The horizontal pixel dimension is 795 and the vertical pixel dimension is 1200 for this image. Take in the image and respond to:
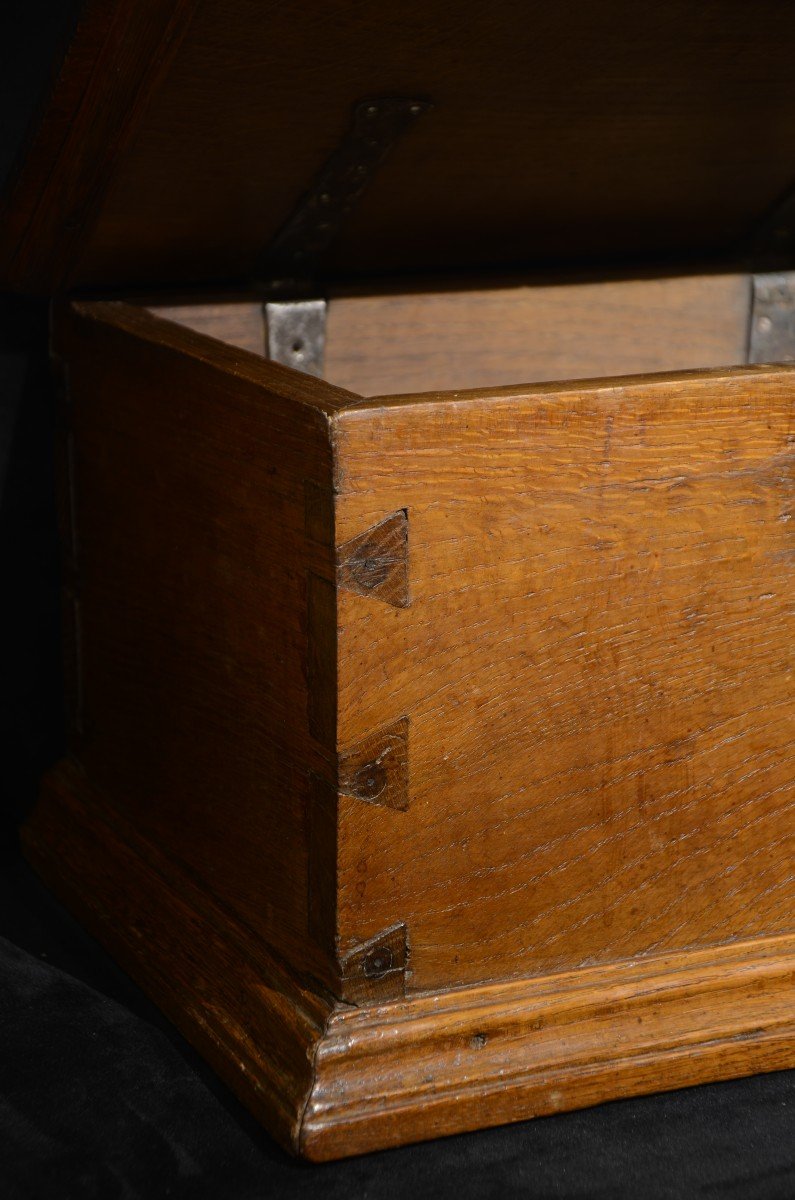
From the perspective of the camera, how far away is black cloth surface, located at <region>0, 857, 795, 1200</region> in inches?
56.8

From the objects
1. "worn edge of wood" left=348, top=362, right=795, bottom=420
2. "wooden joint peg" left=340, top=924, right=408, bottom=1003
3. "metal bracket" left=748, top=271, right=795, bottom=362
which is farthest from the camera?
"metal bracket" left=748, top=271, right=795, bottom=362

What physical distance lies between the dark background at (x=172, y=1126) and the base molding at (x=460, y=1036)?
0.08ft

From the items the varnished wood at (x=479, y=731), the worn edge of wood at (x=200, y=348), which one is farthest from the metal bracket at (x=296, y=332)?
the varnished wood at (x=479, y=731)

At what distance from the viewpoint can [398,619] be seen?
1429 millimetres

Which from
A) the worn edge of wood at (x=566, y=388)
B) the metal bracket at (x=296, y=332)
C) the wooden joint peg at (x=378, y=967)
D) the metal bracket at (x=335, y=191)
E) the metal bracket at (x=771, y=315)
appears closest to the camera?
the worn edge of wood at (x=566, y=388)

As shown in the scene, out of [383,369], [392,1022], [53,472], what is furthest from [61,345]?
[392,1022]

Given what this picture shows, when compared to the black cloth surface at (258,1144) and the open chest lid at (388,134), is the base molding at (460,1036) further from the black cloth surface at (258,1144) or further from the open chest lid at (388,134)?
the open chest lid at (388,134)

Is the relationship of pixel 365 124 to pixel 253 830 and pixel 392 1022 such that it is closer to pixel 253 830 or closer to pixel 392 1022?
pixel 253 830

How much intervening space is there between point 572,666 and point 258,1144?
0.52m

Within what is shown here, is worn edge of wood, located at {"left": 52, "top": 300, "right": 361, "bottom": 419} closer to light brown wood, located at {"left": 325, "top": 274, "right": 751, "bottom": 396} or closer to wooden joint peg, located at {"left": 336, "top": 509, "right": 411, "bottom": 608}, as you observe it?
wooden joint peg, located at {"left": 336, "top": 509, "right": 411, "bottom": 608}

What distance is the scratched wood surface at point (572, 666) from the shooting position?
1429 mm

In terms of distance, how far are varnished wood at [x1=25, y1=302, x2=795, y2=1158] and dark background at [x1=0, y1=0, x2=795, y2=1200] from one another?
0.03 m

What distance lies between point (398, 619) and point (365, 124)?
0.57 metres

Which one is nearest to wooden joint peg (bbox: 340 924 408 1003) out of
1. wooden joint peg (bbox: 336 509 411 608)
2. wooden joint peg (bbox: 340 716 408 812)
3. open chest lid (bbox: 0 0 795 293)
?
wooden joint peg (bbox: 340 716 408 812)
